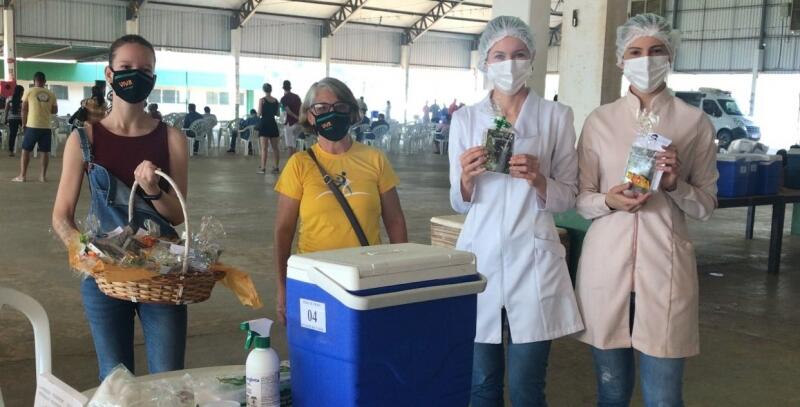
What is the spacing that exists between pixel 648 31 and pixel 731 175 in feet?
13.5

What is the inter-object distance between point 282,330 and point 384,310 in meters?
3.30

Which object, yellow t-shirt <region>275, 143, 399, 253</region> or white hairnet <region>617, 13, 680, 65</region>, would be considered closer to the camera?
white hairnet <region>617, 13, 680, 65</region>

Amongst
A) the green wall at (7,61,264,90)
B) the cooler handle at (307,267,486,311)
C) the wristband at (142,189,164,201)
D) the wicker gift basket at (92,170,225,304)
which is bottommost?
the wicker gift basket at (92,170,225,304)

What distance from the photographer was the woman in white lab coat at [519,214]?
7.41ft

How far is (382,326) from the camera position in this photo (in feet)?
4.63

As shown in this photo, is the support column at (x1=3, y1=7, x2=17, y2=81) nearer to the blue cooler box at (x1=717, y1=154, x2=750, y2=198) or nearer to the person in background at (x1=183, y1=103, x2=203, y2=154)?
the person in background at (x1=183, y1=103, x2=203, y2=154)

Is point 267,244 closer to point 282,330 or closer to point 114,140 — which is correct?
point 282,330

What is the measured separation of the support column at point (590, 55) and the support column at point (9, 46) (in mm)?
16538

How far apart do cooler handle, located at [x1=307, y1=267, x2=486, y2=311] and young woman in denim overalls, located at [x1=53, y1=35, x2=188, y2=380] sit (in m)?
0.91

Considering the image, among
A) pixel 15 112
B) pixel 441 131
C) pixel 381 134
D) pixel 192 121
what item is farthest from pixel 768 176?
pixel 441 131

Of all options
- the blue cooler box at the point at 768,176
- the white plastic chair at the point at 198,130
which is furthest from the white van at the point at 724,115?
the blue cooler box at the point at 768,176

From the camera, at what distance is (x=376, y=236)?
2562mm

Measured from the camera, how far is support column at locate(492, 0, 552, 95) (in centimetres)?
799

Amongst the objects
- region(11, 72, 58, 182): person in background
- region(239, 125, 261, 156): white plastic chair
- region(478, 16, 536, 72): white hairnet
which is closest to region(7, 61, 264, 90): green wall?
region(239, 125, 261, 156): white plastic chair
